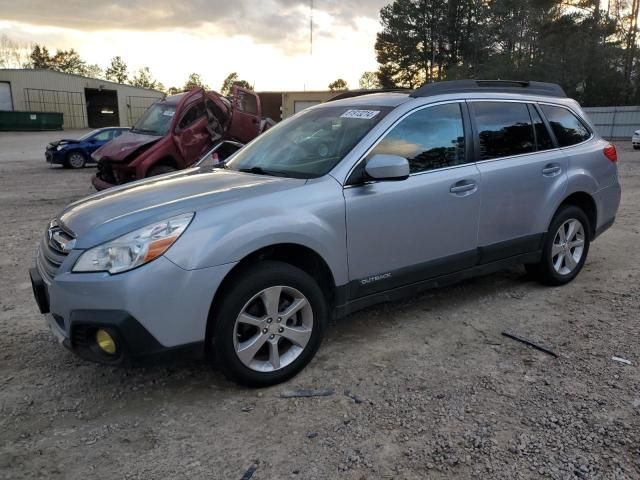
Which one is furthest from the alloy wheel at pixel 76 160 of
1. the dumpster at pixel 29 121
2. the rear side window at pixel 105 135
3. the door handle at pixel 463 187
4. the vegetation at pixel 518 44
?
the dumpster at pixel 29 121

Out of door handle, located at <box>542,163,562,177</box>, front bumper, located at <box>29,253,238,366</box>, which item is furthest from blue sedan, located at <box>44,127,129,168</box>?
front bumper, located at <box>29,253,238,366</box>

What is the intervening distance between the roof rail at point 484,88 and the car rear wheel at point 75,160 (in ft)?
52.3

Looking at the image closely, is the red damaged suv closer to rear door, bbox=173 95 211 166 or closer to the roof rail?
rear door, bbox=173 95 211 166

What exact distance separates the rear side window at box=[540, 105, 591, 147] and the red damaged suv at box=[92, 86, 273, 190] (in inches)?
290

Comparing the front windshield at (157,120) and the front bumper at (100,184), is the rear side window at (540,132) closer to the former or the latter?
the front windshield at (157,120)

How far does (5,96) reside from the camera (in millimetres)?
45938

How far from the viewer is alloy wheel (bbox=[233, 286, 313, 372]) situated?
303 centimetres

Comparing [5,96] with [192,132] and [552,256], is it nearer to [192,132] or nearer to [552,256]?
[192,132]

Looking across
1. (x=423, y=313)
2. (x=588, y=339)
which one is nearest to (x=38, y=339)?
(x=423, y=313)

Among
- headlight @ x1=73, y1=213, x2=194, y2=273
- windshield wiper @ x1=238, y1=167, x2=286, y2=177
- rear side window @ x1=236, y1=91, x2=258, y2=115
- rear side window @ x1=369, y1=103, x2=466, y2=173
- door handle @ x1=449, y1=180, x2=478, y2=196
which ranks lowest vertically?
headlight @ x1=73, y1=213, x2=194, y2=273

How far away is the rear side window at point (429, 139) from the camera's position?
3.69 meters

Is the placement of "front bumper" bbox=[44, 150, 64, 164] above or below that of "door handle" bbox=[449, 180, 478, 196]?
below

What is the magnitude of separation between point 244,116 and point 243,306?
9.99m

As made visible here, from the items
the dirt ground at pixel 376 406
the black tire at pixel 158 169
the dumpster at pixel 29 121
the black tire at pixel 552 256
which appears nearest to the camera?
the dirt ground at pixel 376 406
